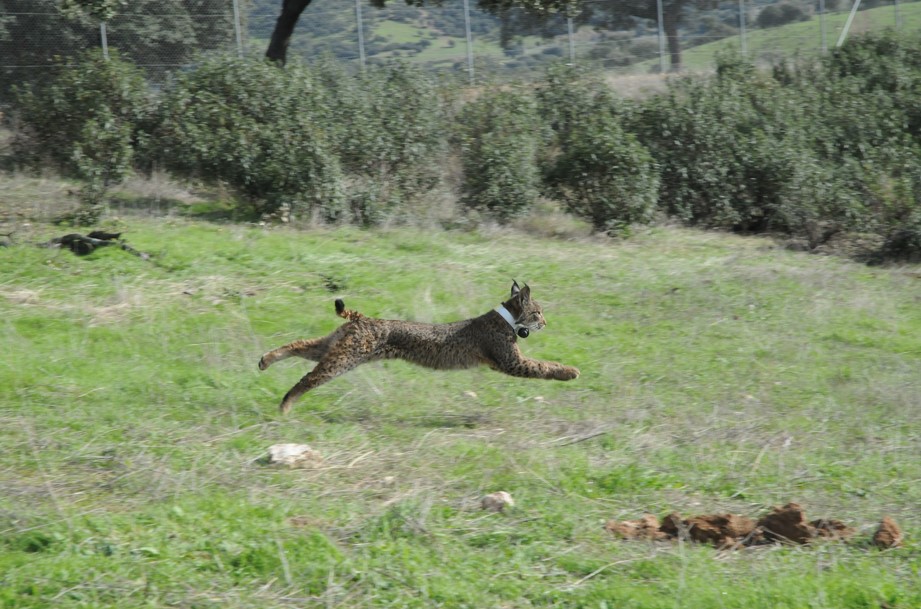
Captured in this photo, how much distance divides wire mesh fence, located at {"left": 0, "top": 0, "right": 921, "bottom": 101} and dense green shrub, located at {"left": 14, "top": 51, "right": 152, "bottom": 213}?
1.12 m

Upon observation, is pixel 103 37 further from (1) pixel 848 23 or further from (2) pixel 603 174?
(1) pixel 848 23

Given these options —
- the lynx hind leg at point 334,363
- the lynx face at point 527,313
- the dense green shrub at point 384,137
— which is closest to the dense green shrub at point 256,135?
the dense green shrub at point 384,137

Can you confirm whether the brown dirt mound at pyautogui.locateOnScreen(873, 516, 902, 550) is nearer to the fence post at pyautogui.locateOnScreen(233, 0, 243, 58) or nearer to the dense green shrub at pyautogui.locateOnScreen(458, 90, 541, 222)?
the dense green shrub at pyautogui.locateOnScreen(458, 90, 541, 222)

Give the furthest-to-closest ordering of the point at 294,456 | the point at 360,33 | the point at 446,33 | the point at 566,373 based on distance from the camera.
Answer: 1. the point at 446,33
2. the point at 360,33
3. the point at 566,373
4. the point at 294,456

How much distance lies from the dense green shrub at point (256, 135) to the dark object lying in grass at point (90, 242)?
363 centimetres

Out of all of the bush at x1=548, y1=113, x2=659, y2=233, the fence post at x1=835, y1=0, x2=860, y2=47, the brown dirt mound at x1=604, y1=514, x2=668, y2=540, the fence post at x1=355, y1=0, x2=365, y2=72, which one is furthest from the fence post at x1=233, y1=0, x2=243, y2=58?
the brown dirt mound at x1=604, y1=514, x2=668, y2=540

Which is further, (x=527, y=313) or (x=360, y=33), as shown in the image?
(x=360, y=33)

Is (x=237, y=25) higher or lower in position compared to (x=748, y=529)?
higher

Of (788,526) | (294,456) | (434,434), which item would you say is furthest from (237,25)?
(788,526)

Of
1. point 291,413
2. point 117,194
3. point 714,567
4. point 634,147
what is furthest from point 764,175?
point 714,567

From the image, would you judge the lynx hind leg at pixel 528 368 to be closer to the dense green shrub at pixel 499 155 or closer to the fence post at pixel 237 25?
the dense green shrub at pixel 499 155

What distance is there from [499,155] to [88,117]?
687 centimetres

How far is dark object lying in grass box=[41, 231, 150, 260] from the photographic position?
1373cm

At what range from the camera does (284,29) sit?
72.3ft
